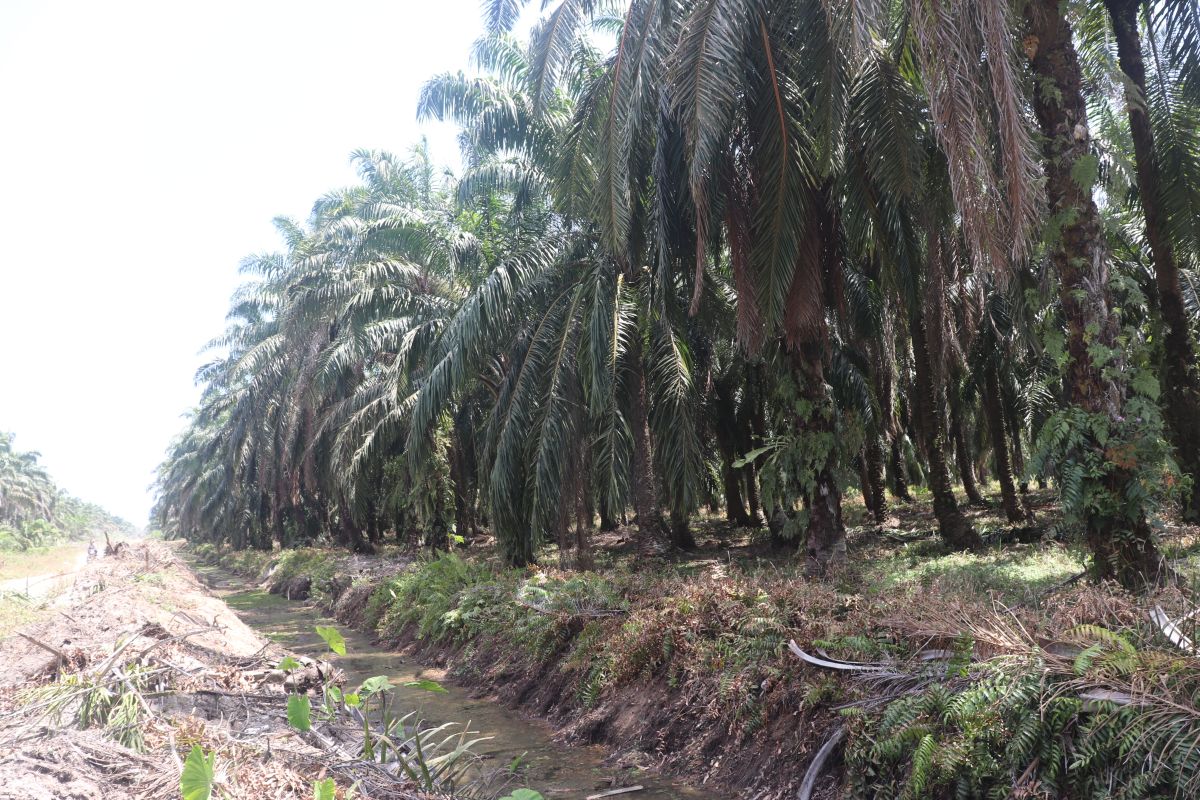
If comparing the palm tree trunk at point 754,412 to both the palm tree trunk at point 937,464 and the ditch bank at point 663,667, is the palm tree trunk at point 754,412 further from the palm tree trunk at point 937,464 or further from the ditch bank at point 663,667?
the ditch bank at point 663,667

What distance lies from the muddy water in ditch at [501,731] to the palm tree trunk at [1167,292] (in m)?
8.06

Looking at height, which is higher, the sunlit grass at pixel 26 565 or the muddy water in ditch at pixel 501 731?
the sunlit grass at pixel 26 565

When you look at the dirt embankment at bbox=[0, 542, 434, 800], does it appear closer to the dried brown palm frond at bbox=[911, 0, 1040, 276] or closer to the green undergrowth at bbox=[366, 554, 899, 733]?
the green undergrowth at bbox=[366, 554, 899, 733]

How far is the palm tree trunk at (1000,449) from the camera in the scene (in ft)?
49.7

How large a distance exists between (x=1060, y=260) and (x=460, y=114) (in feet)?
41.3

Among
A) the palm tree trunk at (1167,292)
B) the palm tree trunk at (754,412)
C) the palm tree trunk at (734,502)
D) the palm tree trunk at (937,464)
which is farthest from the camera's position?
the palm tree trunk at (734,502)

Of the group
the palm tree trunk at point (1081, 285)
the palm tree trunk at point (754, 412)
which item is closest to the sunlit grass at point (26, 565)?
the palm tree trunk at point (754, 412)

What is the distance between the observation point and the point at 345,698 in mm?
6637

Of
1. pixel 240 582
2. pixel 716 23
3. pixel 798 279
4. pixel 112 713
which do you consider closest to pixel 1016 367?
pixel 798 279

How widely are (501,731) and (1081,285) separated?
7783 mm

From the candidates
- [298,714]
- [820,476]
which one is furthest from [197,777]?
[820,476]

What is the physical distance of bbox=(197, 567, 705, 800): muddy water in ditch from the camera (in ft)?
24.6

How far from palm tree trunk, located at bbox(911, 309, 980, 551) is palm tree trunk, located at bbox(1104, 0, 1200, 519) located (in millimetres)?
3500

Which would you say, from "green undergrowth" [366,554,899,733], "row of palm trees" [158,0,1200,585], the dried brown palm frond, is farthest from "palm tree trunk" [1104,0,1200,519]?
"green undergrowth" [366,554,899,733]
